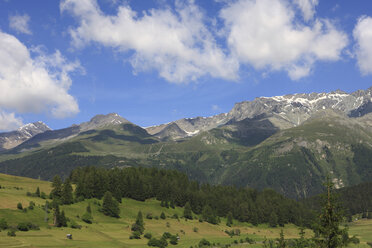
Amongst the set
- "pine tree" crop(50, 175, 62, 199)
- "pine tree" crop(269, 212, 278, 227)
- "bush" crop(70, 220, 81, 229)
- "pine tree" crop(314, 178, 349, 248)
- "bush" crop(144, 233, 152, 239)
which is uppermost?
"pine tree" crop(50, 175, 62, 199)

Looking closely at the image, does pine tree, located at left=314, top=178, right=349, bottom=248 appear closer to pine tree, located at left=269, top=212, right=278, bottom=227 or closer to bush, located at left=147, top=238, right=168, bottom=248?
bush, located at left=147, top=238, right=168, bottom=248

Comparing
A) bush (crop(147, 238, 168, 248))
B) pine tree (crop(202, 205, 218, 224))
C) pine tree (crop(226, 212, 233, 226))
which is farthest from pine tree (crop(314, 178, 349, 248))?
pine tree (crop(226, 212, 233, 226))

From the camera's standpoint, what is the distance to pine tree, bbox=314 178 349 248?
30094 mm

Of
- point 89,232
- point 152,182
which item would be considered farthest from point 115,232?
point 152,182

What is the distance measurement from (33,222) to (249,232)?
9722cm

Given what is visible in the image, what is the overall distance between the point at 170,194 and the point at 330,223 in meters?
151

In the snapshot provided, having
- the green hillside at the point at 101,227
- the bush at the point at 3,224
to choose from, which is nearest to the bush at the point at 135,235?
the green hillside at the point at 101,227

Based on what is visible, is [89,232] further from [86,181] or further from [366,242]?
[366,242]

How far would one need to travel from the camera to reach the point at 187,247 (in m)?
100

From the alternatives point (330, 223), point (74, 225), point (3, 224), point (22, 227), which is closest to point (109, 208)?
point (74, 225)

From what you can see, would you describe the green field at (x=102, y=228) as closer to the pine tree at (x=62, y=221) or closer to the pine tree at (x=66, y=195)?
the pine tree at (x=62, y=221)

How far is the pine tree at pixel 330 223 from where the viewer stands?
30094 millimetres

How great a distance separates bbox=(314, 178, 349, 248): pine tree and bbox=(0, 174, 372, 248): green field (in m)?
64.1

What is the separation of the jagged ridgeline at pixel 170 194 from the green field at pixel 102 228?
601 centimetres
